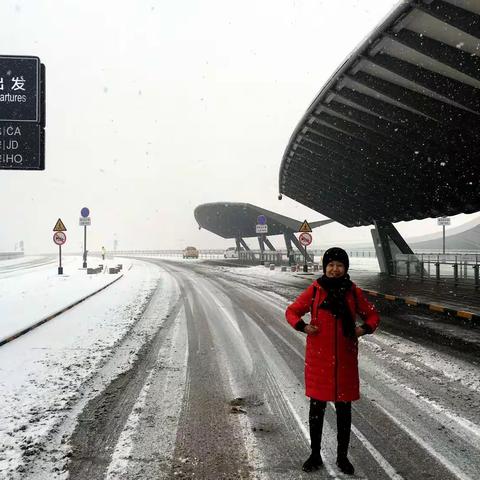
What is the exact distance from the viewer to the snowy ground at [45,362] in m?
3.69

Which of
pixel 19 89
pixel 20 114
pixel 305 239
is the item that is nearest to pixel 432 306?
pixel 20 114

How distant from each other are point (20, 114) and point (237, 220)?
44275 millimetres

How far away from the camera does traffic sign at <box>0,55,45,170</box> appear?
9.48 m

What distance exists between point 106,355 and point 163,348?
3.16 feet

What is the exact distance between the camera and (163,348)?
7.18 metres

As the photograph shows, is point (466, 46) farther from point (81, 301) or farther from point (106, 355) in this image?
point (81, 301)

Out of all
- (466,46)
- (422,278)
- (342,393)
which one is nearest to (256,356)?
(342,393)

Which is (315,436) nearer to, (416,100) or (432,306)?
(432,306)

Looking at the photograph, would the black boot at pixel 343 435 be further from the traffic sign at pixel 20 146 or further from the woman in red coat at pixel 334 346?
the traffic sign at pixel 20 146

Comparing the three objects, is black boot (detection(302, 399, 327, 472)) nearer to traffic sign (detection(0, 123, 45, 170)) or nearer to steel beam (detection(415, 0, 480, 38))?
steel beam (detection(415, 0, 480, 38))

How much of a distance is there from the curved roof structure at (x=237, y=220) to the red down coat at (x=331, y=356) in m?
39.7

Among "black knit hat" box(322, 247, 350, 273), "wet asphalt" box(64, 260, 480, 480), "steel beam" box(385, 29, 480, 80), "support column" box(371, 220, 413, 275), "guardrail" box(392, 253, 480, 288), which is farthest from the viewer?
"support column" box(371, 220, 413, 275)

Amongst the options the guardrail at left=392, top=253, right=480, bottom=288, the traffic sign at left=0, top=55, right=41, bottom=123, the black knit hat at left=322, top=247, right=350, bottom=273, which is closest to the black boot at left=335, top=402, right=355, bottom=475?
the black knit hat at left=322, top=247, right=350, bottom=273

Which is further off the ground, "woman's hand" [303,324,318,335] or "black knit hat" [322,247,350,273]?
"black knit hat" [322,247,350,273]
